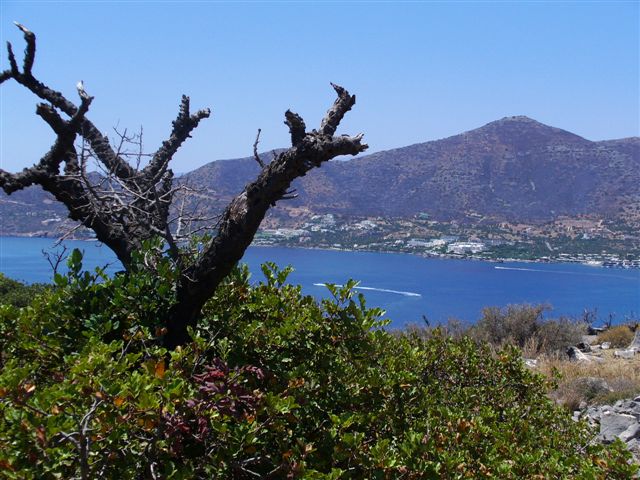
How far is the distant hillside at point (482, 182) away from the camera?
9275cm

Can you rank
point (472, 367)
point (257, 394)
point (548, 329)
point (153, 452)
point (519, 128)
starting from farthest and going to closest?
point (519, 128) < point (548, 329) < point (472, 367) < point (257, 394) < point (153, 452)

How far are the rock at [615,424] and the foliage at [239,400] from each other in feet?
11.8

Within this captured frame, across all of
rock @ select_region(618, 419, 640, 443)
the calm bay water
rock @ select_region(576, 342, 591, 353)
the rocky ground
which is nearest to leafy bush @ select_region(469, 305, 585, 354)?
rock @ select_region(576, 342, 591, 353)

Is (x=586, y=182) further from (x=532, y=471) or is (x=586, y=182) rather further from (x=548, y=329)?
(x=532, y=471)

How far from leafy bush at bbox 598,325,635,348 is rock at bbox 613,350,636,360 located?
5.26 feet

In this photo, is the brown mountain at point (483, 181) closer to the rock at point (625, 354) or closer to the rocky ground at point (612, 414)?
the rock at point (625, 354)

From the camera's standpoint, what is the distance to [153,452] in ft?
7.48

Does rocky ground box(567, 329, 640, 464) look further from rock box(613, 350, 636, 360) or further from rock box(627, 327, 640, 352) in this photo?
rock box(627, 327, 640, 352)

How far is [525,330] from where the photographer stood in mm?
15172

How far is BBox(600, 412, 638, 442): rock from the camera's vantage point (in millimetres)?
7512

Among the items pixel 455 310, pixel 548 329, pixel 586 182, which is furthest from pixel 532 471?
pixel 586 182

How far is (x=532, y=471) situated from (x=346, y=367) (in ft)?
3.51

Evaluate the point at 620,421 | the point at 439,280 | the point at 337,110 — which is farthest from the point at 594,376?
the point at 439,280

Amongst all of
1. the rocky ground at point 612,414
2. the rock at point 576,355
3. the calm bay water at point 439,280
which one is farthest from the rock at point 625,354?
the calm bay water at point 439,280
